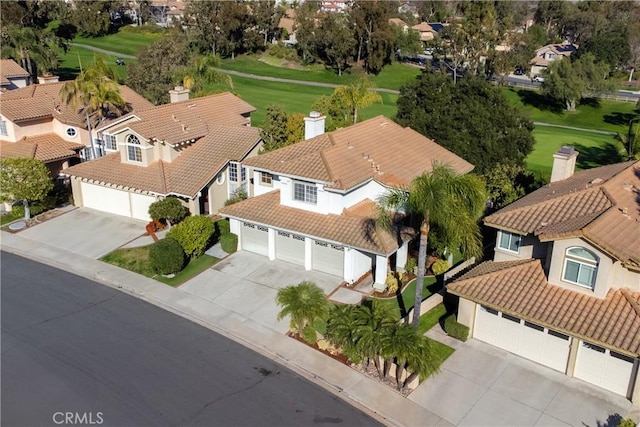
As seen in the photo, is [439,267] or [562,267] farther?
[439,267]

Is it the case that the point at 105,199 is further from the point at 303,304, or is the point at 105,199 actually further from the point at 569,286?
the point at 569,286

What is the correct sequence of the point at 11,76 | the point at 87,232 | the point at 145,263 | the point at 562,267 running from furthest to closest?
1. the point at 11,76
2. the point at 87,232
3. the point at 145,263
4. the point at 562,267

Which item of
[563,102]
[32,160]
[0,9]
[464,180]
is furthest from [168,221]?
[0,9]

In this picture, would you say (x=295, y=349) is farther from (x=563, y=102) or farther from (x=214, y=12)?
(x=214, y=12)

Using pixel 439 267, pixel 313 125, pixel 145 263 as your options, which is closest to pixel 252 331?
pixel 145 263

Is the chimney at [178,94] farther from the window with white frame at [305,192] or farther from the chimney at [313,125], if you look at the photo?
the window with white frame at [305,192]

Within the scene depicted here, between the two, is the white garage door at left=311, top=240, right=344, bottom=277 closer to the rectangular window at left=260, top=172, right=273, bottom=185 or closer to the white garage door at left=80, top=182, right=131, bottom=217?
the rectangular window at left=260, top=172, right=273, bottom=185
